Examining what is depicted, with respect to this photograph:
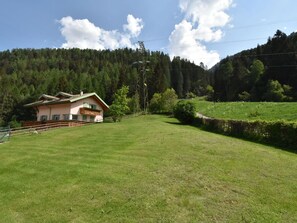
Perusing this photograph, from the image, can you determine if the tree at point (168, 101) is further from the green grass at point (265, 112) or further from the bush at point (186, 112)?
the bush at point (186, 112)

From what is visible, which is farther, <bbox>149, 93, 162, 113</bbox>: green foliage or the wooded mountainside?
the wooded mountainside


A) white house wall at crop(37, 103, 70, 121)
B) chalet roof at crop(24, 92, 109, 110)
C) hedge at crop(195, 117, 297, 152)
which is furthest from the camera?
white house wall at crop(37, 103, 70, 121)

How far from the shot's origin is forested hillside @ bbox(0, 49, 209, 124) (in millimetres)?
88438

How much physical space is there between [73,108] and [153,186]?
39.8 meters

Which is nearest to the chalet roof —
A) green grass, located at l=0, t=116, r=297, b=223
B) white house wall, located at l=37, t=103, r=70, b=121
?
white house wall, located at l=37, t=103, r=70, b=121

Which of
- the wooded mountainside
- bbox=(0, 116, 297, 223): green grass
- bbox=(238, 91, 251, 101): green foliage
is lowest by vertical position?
bbox=(0, 116, 297, 223): green grass

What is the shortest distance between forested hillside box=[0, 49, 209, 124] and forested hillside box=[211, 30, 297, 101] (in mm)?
26020

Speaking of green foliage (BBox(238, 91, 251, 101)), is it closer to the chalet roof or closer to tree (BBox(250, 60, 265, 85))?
tree (BBox(250, 60, 265, 85))

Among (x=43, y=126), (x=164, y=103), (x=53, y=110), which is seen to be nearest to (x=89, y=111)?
(x=53, y=110)

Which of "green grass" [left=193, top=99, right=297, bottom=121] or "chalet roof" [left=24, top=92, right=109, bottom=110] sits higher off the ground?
"chalet roof" [left=24, top=92, right=109, bottom=110]

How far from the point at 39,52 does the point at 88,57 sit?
40236mm

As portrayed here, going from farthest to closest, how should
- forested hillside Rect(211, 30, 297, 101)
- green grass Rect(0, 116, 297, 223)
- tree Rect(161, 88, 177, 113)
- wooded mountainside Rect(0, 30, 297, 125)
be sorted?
wooded mountainside Rect(0, 30, 297, 125), forested hillside Rect(211, 30, 297, 101), tree Rect(161, 88, 177, 113), green grass Rect(0, 116, 297, 223)

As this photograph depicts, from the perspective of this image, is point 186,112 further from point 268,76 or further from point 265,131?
point 268,76

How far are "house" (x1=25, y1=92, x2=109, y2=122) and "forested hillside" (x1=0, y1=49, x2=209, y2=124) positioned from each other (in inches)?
706
